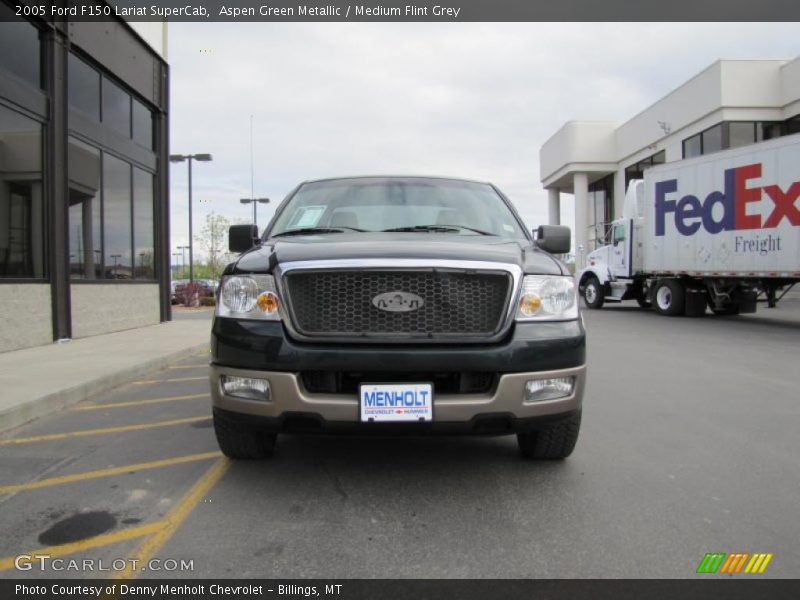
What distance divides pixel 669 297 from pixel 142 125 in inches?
558

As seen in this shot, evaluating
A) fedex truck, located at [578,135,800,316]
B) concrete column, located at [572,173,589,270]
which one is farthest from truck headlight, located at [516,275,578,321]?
concrete column, located at [572,173,589,270]

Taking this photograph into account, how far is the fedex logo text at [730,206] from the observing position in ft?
41.3

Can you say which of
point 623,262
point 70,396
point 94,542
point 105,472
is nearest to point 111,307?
point 70,396

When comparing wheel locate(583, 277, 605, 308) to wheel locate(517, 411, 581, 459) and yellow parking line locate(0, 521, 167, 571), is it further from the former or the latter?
yellow parking line locate(0, 521, 167, 571)

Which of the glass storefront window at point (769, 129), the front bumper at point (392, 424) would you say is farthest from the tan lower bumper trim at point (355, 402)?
the glass storefront window at point (769, 129)

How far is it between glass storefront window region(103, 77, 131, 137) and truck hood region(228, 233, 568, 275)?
9.76 metres

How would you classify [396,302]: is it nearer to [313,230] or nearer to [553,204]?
[313,230]

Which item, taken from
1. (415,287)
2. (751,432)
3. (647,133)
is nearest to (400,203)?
(415,287)

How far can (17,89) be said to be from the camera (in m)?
8.65

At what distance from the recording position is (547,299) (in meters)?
3.25

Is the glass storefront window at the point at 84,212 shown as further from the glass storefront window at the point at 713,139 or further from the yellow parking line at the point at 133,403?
the glass storefront window at the point at 713,139

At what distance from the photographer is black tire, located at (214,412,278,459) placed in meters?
3.48

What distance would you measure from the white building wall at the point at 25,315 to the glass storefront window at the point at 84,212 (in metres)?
1.04

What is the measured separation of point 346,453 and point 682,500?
6.57ft
